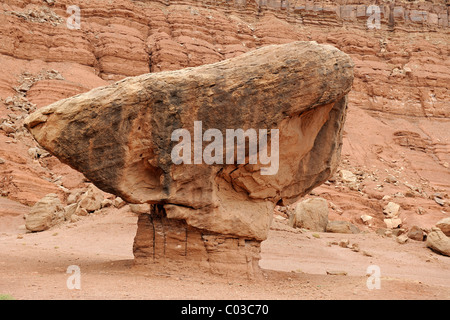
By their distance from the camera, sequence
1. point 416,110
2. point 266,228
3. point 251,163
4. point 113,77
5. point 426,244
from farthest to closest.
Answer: point 416,110
point 113,77
point 426,244
point 266,228
point 251,163

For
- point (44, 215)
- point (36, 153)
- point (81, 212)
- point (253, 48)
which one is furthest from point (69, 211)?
point (253, 48)

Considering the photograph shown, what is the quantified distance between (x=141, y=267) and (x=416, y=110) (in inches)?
1592

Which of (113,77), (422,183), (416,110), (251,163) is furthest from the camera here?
(416,110)

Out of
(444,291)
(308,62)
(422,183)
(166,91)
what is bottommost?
(422,183)

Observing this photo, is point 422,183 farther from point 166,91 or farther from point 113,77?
point 166,91

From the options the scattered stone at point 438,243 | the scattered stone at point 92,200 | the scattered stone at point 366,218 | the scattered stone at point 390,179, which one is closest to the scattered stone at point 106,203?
the scattered stone at point 92,200

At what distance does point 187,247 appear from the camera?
9.47 meters

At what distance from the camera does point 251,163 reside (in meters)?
9.42

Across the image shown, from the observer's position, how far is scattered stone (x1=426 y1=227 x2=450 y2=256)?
60.9 feet

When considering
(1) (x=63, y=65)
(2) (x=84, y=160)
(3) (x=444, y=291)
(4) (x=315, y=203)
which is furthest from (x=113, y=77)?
(3) (x=444, y=291)

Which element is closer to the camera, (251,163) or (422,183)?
(251,163)

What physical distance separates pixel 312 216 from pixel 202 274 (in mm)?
13958

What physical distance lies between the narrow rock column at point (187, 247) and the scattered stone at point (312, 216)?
1278 cm

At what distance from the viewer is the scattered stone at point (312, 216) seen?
870 inches
